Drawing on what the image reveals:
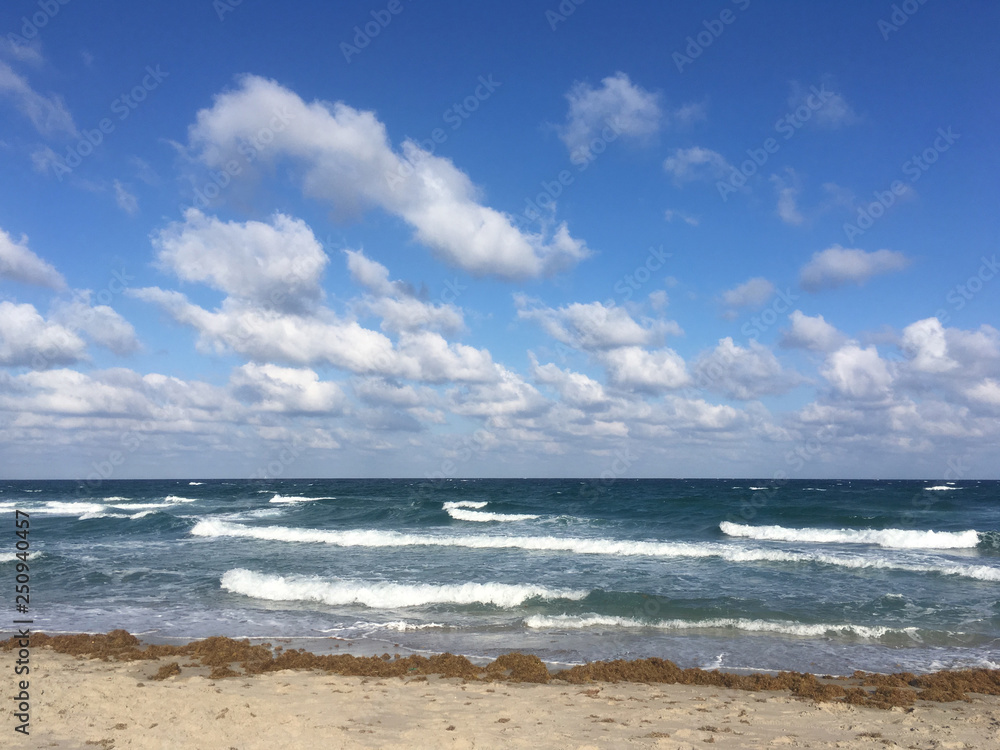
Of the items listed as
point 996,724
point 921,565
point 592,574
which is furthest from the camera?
point 921,565

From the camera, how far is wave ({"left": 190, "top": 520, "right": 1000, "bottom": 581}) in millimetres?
19830

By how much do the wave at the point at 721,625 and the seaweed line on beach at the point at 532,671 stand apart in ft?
9.21

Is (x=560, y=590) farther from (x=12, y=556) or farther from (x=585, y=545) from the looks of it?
(x=12, y=556)

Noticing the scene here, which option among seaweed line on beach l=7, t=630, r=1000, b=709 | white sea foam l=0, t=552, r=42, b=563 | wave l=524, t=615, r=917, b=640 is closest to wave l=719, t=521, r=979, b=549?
wave l=524, t=615, r=917, b=640

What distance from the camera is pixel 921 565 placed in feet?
65.9

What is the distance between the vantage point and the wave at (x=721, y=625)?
41.1ft

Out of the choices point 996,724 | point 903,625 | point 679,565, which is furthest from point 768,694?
point 679,565

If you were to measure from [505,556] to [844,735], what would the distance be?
1612 centimetres

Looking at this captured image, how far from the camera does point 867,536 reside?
2938 cm

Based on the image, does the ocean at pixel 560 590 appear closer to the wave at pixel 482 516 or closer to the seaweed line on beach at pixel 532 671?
the seaweed line on beach at pixel 532 671

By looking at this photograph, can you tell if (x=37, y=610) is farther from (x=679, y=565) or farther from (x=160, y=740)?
(x=679, y=565)

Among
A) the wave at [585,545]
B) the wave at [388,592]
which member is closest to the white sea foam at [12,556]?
the wave at [585,545]

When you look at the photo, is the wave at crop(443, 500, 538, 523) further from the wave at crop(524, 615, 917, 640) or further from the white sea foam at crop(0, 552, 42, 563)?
the wave at crop(524, 615, 917, 640)

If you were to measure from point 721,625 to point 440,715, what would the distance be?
7.70 m
